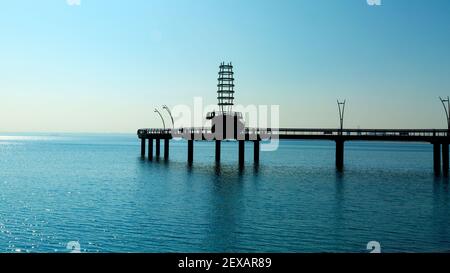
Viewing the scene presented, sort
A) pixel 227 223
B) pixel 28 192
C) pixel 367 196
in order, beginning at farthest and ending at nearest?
pixel 28 192 → pixel 367 196 → pixel 227 223

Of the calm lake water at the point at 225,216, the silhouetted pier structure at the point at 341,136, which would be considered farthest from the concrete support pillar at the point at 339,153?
the calm lake water at the point at 225,216

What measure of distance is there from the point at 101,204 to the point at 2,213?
7583mm

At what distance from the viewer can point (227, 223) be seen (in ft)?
95.7

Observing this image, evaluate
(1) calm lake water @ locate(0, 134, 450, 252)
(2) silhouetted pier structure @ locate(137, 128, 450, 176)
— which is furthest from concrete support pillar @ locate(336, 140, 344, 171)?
(1) calm lake water @ locate(0, 134, 450, 252)

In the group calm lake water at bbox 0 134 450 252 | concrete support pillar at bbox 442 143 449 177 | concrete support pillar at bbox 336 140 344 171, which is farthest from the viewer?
concrete support pillar at bbox 336 140 344 171

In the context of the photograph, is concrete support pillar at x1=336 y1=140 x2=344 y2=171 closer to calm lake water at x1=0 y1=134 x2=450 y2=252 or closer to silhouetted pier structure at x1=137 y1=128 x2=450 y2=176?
silhouetted pier structure at x1=137 y1=128 x2=450 y2=176

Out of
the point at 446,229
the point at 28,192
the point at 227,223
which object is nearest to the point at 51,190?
the point at 28,192

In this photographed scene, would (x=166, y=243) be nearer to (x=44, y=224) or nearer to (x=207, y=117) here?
(x=44, y=224)

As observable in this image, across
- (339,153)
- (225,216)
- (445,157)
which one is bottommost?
(225,216)

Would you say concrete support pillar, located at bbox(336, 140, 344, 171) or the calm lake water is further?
concrete support pillar, located at bbox(336, 140, 344, 171)

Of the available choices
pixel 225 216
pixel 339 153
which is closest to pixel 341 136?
pixel 339 153

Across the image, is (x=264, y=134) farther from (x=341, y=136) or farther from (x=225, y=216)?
(x=225, y=216)

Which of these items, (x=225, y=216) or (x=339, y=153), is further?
(x=339, y=153)

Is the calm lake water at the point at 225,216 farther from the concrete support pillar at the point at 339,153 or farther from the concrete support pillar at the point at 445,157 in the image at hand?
the concrete support pillar at the point at 339,153
